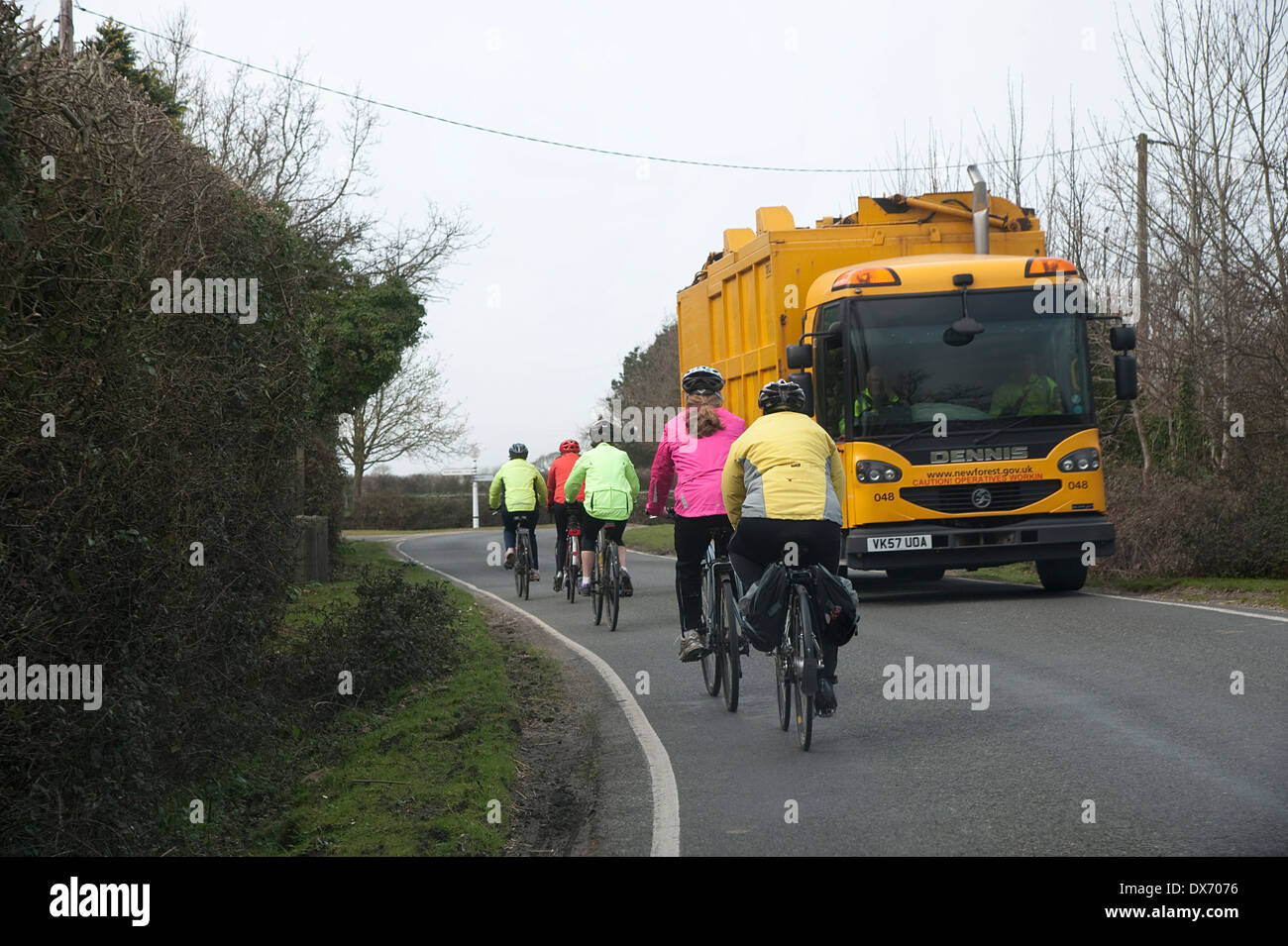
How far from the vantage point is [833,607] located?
777cm

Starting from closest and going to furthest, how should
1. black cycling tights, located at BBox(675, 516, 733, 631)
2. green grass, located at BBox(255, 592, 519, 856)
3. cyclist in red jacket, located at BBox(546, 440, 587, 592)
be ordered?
1. green grass, located at BBox(255, 592, 519, 856)
2. black cycling tights, located at BBox(675, 516, 733, 631)
3. cyclist in red jacket, located at BBox(546, 440, 587, 592)

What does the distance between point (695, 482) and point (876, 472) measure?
500 centimetres

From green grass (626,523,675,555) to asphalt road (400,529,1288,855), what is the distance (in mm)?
17497

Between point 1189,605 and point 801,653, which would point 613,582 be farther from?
point 801,653

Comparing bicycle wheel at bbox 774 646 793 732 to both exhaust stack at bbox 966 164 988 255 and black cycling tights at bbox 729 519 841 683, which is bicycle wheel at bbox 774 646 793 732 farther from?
exhaust stack at bbox 966 164 988 255

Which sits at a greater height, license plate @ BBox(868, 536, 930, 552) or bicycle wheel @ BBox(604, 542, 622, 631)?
license plate @ BBox(868, 536, 930, 552)

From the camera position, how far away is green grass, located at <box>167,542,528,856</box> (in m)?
6.38

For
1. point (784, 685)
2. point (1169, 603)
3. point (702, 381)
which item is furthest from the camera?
point (1169, 603)

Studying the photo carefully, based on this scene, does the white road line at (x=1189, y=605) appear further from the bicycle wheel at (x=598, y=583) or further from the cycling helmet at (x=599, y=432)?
the cycling helmet at (x=599, y=432)

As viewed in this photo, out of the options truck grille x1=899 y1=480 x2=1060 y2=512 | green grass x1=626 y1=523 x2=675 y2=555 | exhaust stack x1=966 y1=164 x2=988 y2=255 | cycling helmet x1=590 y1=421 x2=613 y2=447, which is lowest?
green grass x1=626 y1=523 x2=675 y2=555

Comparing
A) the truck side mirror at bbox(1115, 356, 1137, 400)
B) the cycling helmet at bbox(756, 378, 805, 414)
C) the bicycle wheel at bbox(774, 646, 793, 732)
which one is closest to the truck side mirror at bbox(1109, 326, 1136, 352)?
the truck side mirror at bbox(1115, 356, 1137, 400)

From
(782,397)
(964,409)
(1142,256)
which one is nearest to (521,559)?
(964,409)

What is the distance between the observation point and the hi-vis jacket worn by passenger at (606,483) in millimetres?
14219

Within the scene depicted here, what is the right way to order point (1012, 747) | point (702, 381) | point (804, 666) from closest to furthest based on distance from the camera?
point (1012, 747) < point (804, 666) < point (702, 381)
